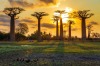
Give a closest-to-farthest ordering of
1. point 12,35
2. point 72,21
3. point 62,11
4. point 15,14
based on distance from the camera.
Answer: point 12,35 < point 15,14 < point 62,11 < point 72,21

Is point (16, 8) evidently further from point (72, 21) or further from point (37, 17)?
point (72, 21)

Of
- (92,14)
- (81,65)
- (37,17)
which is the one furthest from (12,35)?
(81,65)

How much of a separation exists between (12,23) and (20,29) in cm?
6484

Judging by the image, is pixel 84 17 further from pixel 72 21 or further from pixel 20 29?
pixel 20 29

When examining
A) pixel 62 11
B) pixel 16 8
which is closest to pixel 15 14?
pixel 16 8

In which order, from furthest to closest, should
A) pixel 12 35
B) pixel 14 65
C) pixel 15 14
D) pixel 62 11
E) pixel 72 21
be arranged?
pixel 72 21, pixel 62 11, pixel 15 14, pixel 12 35, pixel 14 65

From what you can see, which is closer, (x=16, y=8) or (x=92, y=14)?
(x=16, y=8)

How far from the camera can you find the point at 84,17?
12106 centimetres

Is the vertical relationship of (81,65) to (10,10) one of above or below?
below

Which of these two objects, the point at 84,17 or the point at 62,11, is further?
the point at 62,11

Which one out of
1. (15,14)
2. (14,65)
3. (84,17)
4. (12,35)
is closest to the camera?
(14,65)

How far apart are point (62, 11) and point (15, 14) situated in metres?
34.4

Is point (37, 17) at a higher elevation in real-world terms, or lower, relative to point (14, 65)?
higher

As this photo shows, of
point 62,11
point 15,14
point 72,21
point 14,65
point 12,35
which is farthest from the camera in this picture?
point 72,21
